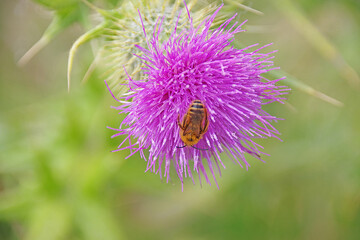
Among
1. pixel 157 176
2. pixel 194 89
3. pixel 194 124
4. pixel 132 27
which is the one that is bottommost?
pixel 157 176

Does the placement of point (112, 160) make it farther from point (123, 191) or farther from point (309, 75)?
point (309, 75)

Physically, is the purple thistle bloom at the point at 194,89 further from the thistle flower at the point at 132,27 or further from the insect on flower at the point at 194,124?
the thistle flower at the point at 132,27

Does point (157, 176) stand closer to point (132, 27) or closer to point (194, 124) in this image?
point (132, 27)

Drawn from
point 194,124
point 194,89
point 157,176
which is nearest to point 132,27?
point 194,89

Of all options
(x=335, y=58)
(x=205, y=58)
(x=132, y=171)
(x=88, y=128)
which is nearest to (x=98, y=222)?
(x=132, y=171)

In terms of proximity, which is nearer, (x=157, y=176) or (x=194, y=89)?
(x=194, y=89)

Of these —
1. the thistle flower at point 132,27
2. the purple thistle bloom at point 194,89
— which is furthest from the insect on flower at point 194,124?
the thistle flower at point 132,27

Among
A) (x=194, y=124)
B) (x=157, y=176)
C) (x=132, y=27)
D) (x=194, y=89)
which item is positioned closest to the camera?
(x=194, y=124)
